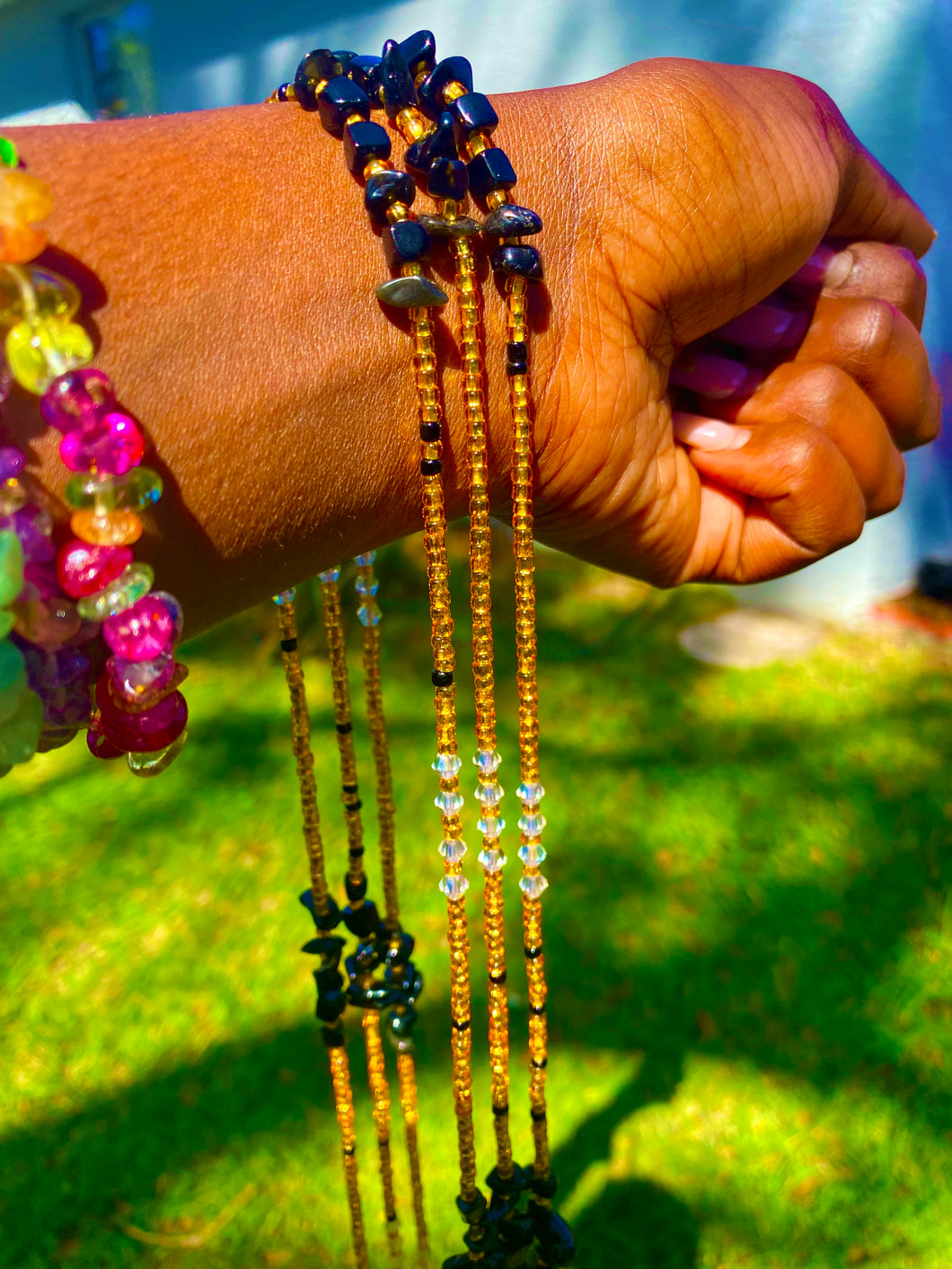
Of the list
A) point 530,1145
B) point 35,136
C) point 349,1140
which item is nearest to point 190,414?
point 35,136

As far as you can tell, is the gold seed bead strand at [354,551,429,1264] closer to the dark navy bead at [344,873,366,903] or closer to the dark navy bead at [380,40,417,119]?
the dark navy bead at [344,873,366,903]

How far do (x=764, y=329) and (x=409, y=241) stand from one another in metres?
0.66

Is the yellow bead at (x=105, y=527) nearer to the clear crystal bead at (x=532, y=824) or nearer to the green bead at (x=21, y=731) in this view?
the green bead at (x=21, y=731)

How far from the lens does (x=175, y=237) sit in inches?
32.2

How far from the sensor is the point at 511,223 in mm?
921

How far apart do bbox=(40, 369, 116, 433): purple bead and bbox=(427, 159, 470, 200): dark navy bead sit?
35 cm

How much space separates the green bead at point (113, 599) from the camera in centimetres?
77

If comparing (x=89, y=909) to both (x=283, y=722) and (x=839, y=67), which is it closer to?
(x=283, y=722)

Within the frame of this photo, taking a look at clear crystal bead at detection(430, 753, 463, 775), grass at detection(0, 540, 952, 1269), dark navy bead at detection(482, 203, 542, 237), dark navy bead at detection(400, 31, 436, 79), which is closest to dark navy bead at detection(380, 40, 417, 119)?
dark navy bead at detection(400, 31, 436, 79)

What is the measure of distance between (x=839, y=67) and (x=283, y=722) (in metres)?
2.61

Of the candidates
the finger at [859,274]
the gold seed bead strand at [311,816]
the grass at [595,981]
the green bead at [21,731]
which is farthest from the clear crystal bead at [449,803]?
the grass at [595,981]

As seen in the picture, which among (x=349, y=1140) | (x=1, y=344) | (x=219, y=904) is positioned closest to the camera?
(x=1, y=344)

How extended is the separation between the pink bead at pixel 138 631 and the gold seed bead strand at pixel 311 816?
31 cm

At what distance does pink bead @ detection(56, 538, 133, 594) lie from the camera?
0.76 m
